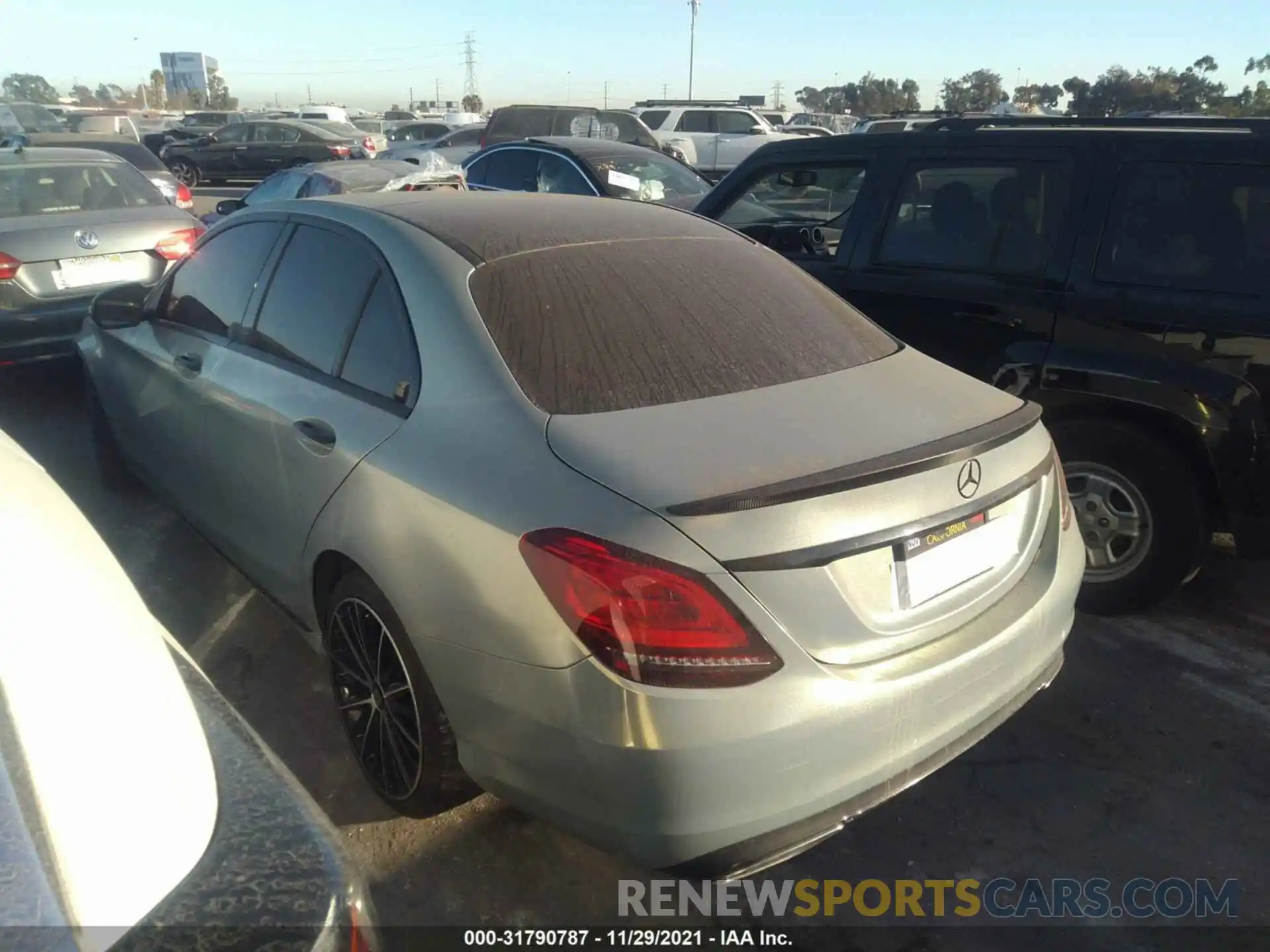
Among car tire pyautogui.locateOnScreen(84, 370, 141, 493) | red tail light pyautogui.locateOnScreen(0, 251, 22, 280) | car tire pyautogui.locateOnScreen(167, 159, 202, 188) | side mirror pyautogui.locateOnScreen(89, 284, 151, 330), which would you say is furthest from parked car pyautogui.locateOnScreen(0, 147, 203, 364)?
car tire pyautogui.locateOnScreen(167, 159, 202, 188)

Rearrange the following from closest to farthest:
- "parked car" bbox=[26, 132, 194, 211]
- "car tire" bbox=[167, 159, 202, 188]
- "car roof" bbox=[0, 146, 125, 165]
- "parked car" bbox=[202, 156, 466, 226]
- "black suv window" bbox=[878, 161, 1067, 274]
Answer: "black suv window" bbox=[878, 161, 1067, 274], "car roof" bbox=[0, 146, 125, 165], "parked car" bbox=[202, 156, 466, 226], "parked car" bbox=[26, 132, 194, 211], "car tire" bbox=[167, 159, 202, 188]

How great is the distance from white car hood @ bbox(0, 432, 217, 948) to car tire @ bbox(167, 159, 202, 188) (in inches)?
991

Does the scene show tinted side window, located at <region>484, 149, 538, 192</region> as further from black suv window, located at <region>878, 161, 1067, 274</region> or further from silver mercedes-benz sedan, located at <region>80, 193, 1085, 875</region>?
silver mercedes-benz sedan, located at <region>80, 193, 1085, 875</region>

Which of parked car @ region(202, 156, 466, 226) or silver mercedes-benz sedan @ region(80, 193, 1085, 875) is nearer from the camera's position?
silver mercedes-benz sedan @ region(80, 193, 1085, 875)

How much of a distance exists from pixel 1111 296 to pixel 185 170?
2463cm

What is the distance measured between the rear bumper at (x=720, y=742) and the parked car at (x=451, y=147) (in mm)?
14753

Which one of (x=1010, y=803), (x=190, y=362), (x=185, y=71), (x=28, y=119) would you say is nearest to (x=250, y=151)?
(x=28, y=119)

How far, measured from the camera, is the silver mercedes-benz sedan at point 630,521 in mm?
1985

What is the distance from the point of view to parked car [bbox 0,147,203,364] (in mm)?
5977

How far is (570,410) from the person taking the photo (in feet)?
7.66

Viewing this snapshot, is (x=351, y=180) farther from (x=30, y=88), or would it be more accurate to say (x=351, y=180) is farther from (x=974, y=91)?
(x=30, y=88)

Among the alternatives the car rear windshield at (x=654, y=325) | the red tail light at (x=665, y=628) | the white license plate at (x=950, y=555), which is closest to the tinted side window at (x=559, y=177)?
the car rear windshield at (x=654, y=325)

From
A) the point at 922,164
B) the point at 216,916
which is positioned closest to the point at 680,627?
the point at 216,916

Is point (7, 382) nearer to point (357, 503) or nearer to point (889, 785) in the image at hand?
point (357, 503)
